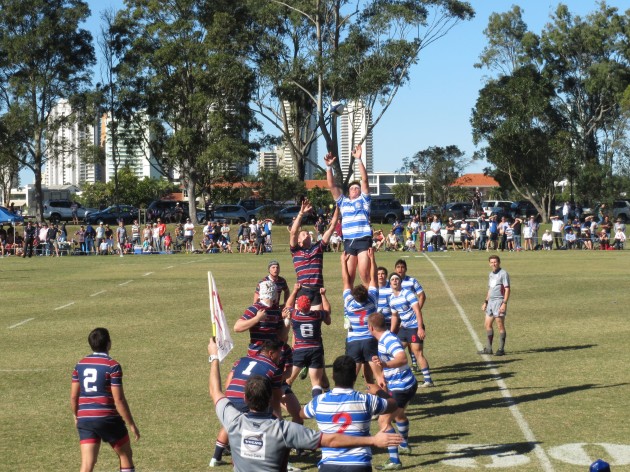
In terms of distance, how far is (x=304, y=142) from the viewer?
79938mm

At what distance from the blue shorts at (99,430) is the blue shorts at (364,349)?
156 inches

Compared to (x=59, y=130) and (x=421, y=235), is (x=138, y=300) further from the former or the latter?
(x=59, y=130)

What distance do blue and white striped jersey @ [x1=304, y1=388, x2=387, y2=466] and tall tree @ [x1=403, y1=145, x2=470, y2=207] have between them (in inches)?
4072

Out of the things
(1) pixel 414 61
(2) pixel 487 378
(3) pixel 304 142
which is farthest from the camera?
(3) pixel 304 142

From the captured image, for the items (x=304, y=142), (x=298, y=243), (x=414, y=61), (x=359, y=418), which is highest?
(x=414, y=61)

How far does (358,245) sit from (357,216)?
0.46 meters

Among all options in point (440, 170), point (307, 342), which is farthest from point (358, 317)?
point (440, 170)

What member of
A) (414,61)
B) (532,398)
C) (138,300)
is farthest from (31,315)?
(414,61)

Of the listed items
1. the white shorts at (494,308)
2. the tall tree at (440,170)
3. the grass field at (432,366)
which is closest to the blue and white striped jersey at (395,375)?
the grass field at (432,366)

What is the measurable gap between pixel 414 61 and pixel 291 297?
57855 millimetres

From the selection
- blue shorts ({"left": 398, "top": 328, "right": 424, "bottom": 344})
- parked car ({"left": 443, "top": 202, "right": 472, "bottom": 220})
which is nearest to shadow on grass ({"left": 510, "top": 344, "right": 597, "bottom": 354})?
blue shorts ({"left": 398, "top": 328, "right": 424, "bottom": 344})

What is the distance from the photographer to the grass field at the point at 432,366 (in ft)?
38.3

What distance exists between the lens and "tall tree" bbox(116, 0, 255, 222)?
2763 inches

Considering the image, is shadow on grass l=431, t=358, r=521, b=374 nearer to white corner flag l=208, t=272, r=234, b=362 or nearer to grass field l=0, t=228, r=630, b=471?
grass field l=0, t=228, r=630, b=471
